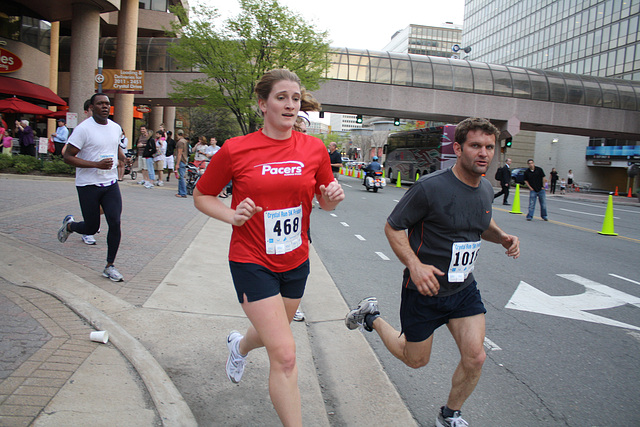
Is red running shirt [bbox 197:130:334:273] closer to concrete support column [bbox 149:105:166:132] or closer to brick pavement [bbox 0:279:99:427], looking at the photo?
brick pavement [bbox 0:279:99:427]

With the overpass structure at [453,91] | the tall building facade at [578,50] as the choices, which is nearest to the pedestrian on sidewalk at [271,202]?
the overpass structure at [453,91]

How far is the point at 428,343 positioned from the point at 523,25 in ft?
266

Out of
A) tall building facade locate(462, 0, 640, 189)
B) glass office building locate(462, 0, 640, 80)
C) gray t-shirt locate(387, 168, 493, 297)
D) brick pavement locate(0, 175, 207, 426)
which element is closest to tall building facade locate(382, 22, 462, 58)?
glass office building locate(462, 0, 640, 80)

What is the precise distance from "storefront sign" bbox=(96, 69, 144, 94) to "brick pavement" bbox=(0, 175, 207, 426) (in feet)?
28.3

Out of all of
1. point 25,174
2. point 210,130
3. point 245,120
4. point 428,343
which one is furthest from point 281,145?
point 210,130

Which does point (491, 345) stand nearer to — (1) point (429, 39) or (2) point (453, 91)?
(2) point (453, 91)

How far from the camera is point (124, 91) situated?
68.5 feet

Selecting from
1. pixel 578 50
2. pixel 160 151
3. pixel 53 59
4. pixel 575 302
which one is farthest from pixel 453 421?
pixel 578 50

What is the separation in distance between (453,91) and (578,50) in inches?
→ 1207

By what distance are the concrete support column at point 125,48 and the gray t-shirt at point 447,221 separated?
87.3 feet

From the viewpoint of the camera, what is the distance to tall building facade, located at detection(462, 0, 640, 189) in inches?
2028

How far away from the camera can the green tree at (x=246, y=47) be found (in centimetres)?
2216

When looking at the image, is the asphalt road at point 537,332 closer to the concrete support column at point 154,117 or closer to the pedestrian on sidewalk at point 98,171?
the pedestrian on sidewalk at point 98,171

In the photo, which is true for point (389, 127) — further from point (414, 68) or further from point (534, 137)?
point (414, 68)
